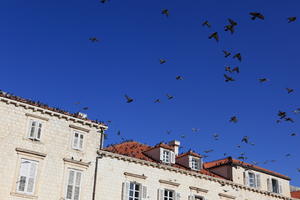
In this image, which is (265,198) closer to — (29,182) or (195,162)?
(195,162)

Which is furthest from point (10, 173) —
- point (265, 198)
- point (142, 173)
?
point (265, 198)

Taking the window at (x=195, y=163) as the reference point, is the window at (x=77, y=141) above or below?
below

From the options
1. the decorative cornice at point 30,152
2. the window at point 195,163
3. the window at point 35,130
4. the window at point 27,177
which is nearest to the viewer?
the window at point 27,177

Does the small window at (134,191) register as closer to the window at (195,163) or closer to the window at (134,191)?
the window at (134,191)

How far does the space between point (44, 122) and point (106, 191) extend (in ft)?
22.9

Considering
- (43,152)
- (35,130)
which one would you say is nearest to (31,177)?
(43,152)

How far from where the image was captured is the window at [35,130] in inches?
1166

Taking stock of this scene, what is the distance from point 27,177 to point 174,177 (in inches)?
513

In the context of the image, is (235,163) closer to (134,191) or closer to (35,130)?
(134,191)

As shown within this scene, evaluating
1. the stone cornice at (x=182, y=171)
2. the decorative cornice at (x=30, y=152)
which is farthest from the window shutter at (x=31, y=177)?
the stone cornice at (x=182, y=171)

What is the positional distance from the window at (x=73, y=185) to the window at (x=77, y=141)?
1.87 metres

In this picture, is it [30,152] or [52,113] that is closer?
[30,152]

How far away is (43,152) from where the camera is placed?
29.6m

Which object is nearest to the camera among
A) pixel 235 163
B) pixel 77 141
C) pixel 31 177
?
pixel 31 177
